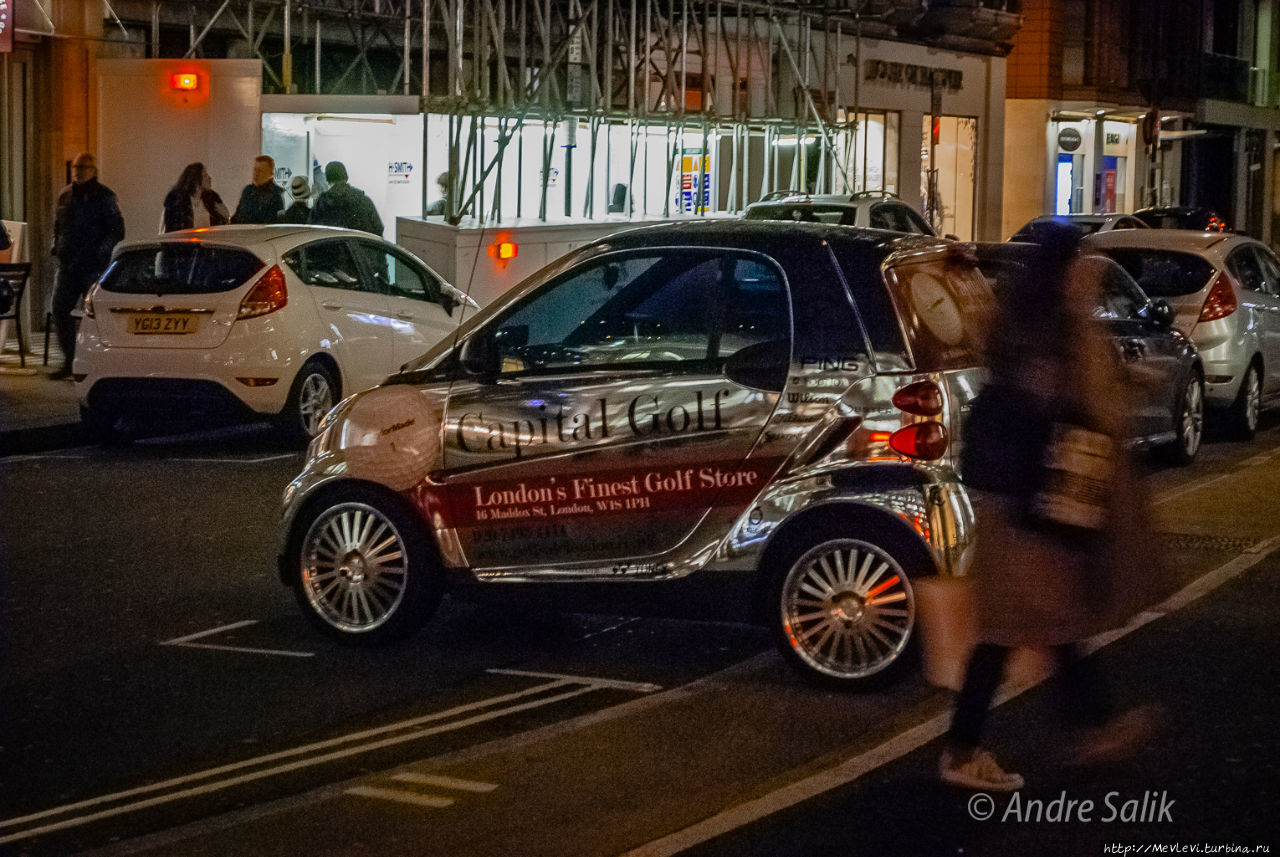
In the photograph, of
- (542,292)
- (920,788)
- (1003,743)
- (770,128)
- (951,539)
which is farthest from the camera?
(770,128)

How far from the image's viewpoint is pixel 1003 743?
20.4ft

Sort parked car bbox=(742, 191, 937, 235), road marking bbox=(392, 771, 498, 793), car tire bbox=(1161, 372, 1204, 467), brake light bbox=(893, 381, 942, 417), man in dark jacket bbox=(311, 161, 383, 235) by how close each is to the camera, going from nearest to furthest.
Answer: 1. road marking bbox=(392, 771, 498, 793)
2. brake light bbox=(893, 381, 942, 417)
3. car tire bbox=(1161, 372, 1204, 467)
4. man in dark jacket bbox=(311, 161, 383, 235)
5. parked car bbox=(742, 191, 937, 235)

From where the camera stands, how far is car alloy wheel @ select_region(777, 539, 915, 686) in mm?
6738

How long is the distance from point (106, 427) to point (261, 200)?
13.8 ft

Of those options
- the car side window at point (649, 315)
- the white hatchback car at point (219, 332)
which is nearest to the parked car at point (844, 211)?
the white hatchback car at point (219, 332)

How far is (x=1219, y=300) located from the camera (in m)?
13.8

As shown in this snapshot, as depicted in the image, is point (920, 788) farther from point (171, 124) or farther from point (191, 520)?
point (171, 124)

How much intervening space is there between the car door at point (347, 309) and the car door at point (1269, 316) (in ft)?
21.4

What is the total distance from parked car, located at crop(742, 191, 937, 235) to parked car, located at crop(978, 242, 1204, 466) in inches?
235

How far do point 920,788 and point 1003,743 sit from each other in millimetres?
582

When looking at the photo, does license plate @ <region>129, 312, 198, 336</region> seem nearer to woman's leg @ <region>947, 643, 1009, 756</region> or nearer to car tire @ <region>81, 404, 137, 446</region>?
car tire @ <region>81, 404, 137, 446</region>

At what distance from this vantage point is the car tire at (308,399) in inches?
512

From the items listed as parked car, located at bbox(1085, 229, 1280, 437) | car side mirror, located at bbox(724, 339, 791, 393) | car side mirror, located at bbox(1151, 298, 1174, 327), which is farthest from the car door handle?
car side mirror, located at bbox(724, 339, 791, 393)

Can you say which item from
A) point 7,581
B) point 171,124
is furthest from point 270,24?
point 7,581
